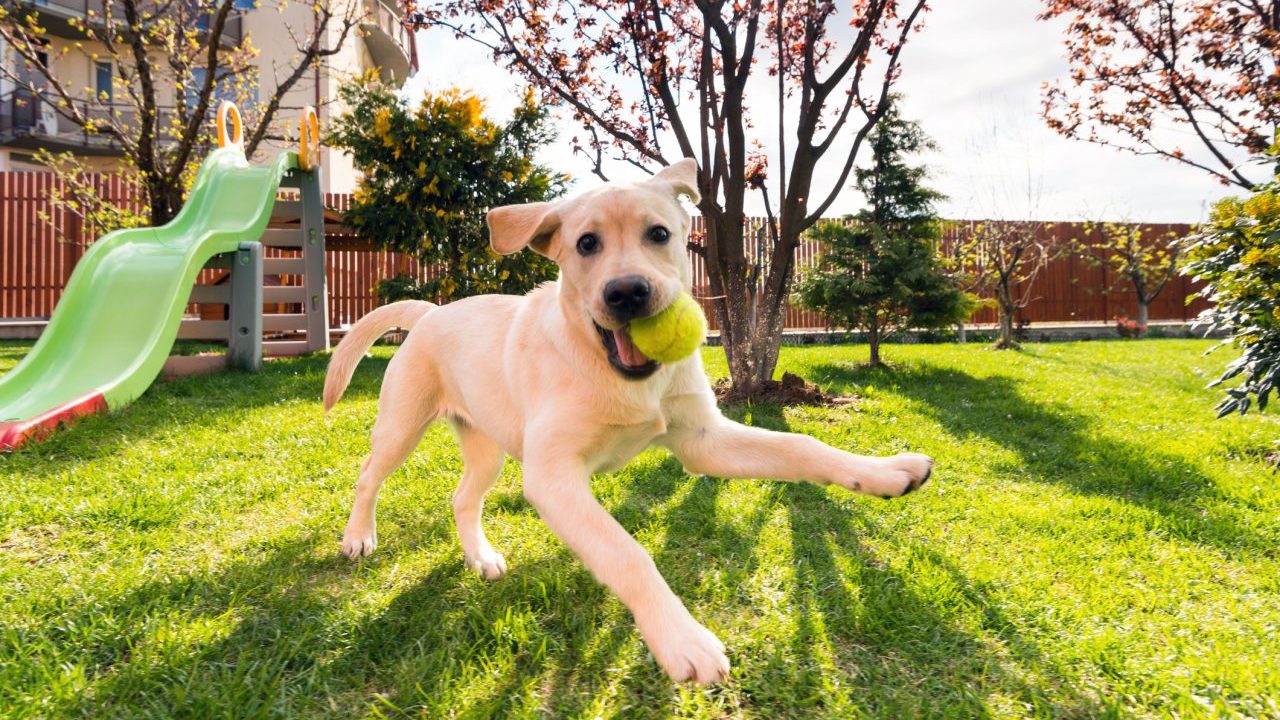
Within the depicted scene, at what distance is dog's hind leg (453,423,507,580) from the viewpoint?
10.1 ft

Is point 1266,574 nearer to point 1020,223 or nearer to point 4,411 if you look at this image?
point 4,411

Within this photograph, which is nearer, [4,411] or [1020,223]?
[4,411]

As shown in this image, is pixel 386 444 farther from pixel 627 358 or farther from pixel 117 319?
pixel 117 319

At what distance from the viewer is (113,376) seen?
19.5 feet

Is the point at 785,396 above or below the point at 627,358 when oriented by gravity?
below

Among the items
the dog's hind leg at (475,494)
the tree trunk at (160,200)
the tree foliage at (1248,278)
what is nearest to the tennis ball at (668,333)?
the dog's hind leg at (475,494)

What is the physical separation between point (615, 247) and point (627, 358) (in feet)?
1.45

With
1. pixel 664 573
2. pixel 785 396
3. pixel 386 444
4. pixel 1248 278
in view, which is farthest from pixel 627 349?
pixel 785 396

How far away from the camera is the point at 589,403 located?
237 cm

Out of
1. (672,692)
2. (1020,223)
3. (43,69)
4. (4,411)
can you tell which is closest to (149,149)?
(43,69)

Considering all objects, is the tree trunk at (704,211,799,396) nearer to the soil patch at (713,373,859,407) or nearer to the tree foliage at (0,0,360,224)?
the soil patch at (713,373,859,407)

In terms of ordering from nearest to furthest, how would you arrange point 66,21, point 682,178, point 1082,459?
point 682,178
point 1082,459
point 66,21

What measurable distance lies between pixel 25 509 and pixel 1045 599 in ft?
15.6

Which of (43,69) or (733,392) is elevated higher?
(43,69)
